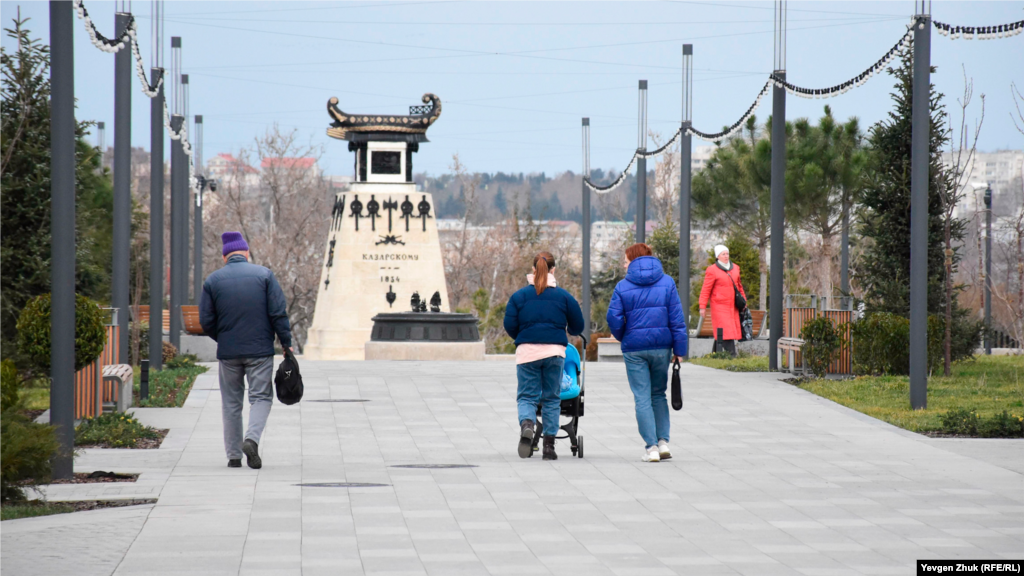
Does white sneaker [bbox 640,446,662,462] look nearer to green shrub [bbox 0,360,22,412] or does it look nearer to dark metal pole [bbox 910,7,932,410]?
dark metal pole [bbox 910,7,932,410]

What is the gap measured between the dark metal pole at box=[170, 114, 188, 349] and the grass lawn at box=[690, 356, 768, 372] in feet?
30.8

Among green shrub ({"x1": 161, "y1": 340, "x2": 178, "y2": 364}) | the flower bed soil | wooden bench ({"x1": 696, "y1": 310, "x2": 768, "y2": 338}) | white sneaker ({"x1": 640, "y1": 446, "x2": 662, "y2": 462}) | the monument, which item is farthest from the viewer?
the monument

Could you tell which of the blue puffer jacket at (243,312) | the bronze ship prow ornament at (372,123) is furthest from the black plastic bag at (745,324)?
the bronze ship prow ornament at (372,123)

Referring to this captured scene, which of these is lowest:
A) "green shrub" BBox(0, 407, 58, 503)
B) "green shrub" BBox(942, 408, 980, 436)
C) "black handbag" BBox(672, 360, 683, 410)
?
"green shrub" BBox(942, 408, 980, 436)

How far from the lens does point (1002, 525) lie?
25.3 feet

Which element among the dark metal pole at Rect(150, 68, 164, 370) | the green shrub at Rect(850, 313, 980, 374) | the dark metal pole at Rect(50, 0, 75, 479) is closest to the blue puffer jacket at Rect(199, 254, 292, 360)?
the dark metal pole at Rect(50, 0, 75, 479)

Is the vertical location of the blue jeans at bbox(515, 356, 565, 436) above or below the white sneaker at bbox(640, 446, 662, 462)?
above

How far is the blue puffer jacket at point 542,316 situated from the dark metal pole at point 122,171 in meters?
6.18

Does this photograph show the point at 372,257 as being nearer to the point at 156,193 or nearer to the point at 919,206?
the point at 156,193

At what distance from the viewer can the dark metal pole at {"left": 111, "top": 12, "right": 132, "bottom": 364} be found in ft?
49.9

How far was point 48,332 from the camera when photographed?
1280 cm

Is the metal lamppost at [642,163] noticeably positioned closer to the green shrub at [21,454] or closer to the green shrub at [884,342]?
the green shrub at [884,342]

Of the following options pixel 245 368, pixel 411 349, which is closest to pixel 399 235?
pixel 411 349

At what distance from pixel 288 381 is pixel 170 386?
303 inches
